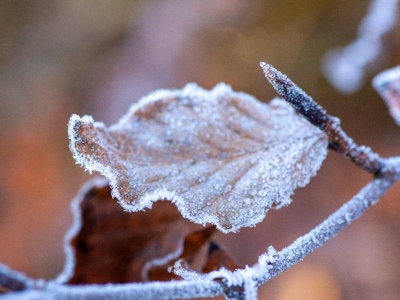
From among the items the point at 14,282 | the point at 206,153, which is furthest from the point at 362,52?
the point at 14,282

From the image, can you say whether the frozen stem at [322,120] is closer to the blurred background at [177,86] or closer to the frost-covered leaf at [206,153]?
the frost-covered leaf at [206,153]

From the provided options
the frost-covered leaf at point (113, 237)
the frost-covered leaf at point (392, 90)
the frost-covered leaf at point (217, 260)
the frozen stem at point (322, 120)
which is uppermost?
the frost-covered leaf at point (392, 90)

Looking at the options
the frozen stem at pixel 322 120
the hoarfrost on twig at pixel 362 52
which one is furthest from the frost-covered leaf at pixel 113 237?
the hoarfrost on twig at pixel 362 52

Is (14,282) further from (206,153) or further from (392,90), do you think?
(392,90)

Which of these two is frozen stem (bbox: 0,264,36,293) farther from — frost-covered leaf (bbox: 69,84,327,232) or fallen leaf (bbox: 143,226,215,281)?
fallen leaf (bbox: 143,226,215,281)

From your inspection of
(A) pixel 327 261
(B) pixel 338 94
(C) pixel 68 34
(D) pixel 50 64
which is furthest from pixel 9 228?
(B) pixel 338 94

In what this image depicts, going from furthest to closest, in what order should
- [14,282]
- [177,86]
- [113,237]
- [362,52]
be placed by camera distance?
[177,86]
[362,52]
[113,237]
[14,282]

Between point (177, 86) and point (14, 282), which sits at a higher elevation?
point (177, 86)
